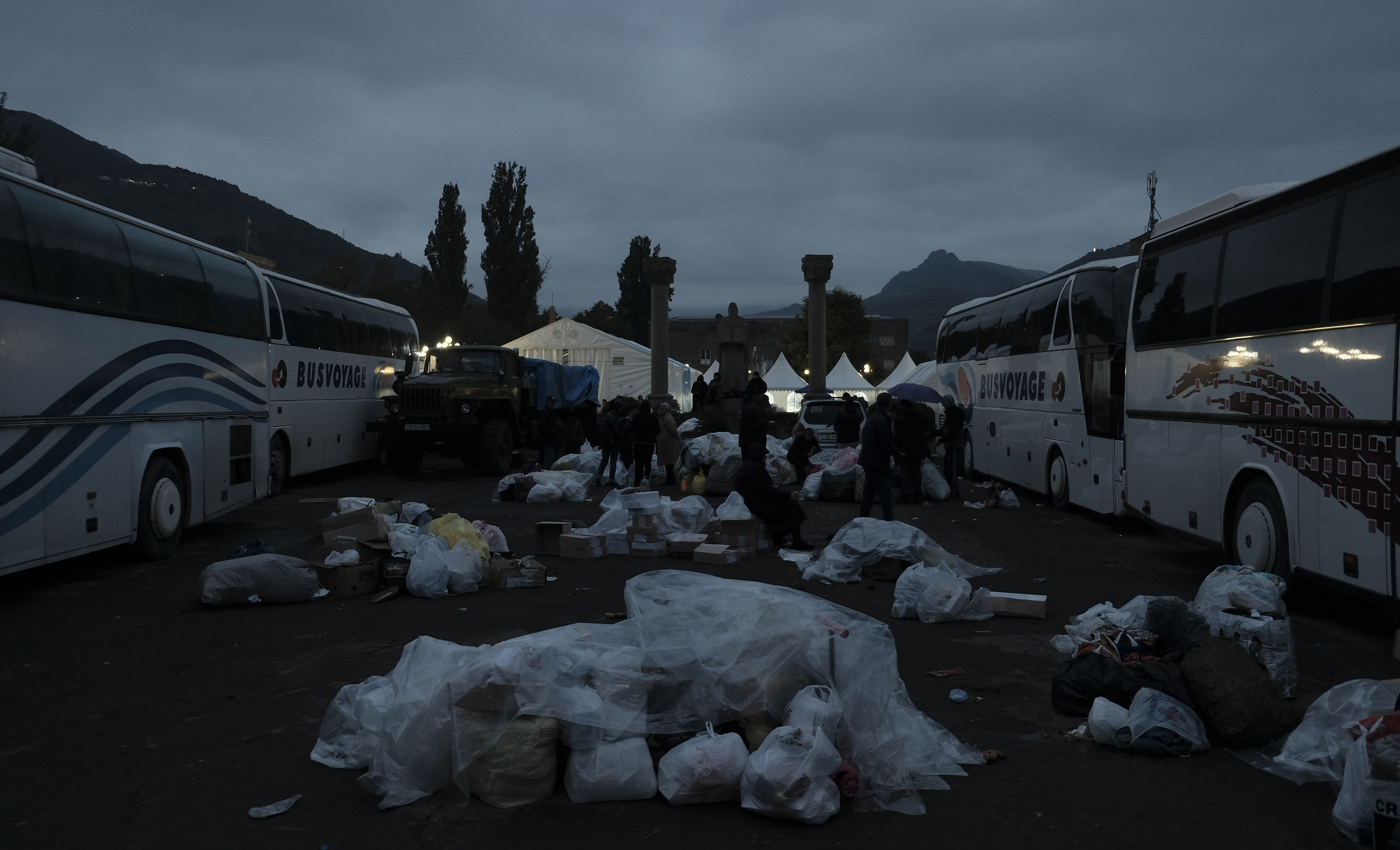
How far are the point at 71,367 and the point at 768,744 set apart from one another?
7.70m

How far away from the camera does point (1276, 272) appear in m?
7.56

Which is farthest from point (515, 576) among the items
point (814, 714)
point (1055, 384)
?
point (1055, 384)

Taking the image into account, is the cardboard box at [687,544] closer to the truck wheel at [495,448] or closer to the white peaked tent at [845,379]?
the truck wheel at [495,448]

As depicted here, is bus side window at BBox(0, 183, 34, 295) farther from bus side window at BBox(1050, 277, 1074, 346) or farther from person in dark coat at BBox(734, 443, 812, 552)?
bus side window at BBox(1050, 277, 1074, 346)

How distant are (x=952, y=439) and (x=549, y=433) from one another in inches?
303

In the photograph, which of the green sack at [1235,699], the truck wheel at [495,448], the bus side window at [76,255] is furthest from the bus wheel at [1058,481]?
the bus side window at [76,255]

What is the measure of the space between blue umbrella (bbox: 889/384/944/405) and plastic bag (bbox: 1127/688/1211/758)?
11.5 metres

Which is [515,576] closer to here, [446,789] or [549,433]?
[446,789]

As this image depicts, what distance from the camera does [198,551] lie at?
1077 centimetres

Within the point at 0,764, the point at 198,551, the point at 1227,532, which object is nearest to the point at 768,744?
the point at 0,764

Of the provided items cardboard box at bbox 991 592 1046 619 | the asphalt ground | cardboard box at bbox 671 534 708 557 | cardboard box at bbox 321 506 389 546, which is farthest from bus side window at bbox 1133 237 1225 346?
cardboard box at bbox 321 506 389 546

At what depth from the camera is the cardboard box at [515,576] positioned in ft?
28.5

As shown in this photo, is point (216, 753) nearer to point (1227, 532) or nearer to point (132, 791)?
point (132, 791)

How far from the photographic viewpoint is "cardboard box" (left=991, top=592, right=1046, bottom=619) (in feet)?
24.7
